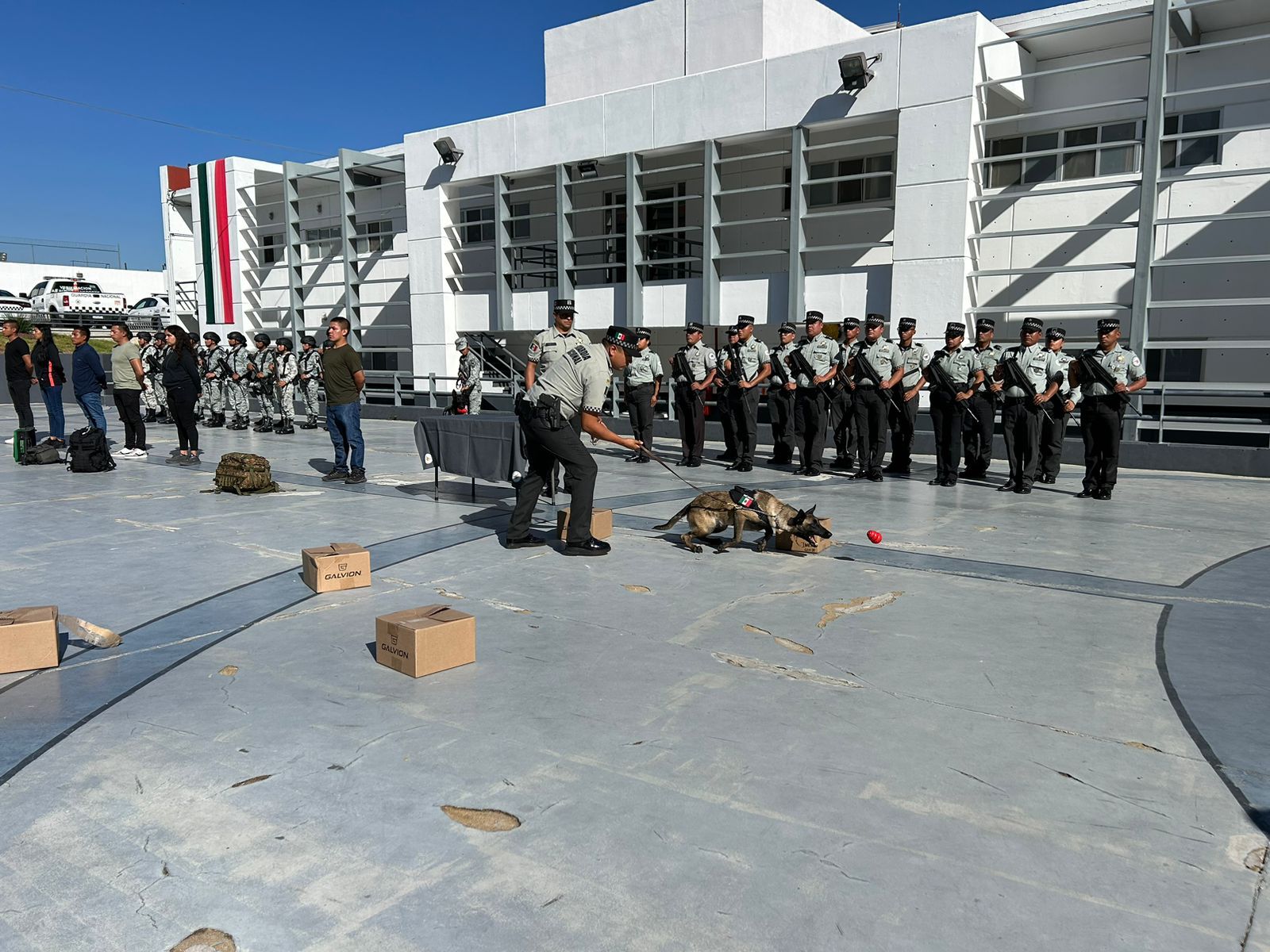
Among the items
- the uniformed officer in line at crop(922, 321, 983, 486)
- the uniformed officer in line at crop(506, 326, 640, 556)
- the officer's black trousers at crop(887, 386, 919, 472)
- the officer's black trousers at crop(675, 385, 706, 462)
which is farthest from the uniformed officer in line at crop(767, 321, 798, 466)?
the uniformed officer in line at crop(506, 326, 640, 556)

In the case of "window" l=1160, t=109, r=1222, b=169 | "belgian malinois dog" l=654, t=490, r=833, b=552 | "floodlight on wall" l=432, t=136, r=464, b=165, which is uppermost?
"floodlight on wall" l=432, t=136, r=464, b=165

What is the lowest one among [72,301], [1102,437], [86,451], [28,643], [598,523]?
[28,643]

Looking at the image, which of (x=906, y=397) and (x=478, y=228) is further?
(x=478, y=228)

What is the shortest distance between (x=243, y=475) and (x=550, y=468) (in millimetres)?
4517

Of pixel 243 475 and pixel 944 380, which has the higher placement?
pixel 944 380

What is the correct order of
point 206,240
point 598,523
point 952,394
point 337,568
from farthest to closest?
point 206,240 < point 952,394 < point 598,523 < point 337,568

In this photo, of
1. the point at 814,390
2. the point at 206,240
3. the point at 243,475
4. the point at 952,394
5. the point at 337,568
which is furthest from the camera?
the point at 206,240

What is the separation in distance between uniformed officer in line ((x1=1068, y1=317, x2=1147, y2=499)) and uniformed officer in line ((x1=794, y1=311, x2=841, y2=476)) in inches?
116

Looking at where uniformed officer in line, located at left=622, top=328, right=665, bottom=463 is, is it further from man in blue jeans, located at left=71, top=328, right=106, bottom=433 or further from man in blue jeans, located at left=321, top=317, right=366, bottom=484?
man in blue jeans, located at left=71, top=328, right=106, bottom=433

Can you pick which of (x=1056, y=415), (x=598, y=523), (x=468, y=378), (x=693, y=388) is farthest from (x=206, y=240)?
(x=1056, y=415)

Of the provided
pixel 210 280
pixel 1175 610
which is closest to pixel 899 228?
pixel 1175 610

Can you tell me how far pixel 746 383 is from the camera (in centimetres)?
1212

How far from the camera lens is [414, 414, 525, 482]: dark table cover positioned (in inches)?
329

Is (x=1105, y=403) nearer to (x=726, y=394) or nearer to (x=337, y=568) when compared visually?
(x=726, y=394)
